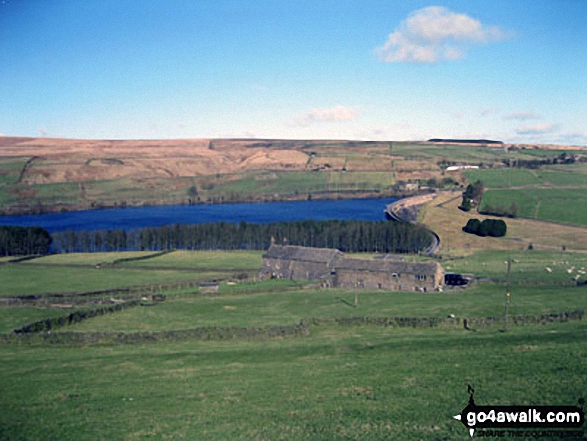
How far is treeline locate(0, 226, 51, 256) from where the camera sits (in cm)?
10569

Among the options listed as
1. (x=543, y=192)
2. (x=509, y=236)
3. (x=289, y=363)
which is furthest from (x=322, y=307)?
(x=543, y=192)

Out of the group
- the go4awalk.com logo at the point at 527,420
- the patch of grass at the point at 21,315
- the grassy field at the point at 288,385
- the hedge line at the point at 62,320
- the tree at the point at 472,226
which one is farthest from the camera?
the tree at the point at 472,226

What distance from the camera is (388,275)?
220 feet

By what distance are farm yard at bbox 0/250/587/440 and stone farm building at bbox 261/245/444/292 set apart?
4.28m

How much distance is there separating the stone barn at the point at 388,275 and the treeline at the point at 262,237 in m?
37.8

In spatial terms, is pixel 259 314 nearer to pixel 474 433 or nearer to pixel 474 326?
pixel 474 326

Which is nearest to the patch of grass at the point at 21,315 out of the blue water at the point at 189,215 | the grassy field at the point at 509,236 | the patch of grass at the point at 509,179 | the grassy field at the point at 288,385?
the grassy field at the point at 288,385

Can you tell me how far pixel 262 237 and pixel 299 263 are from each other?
127 ft

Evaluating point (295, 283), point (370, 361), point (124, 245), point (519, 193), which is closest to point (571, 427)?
point (370, 361)

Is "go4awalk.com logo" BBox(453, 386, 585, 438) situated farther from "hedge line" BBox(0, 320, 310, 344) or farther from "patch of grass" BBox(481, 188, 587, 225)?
"patch of grass" BBox(481, 188, 587, 225)

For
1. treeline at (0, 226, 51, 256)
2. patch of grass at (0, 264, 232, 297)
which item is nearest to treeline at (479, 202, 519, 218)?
patch of grass at (0, 264, 232, 297)

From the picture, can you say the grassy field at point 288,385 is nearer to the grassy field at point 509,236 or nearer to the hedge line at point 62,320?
the hedge line at point 62,320

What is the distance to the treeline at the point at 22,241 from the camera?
4161 inches

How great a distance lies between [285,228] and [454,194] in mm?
84321
